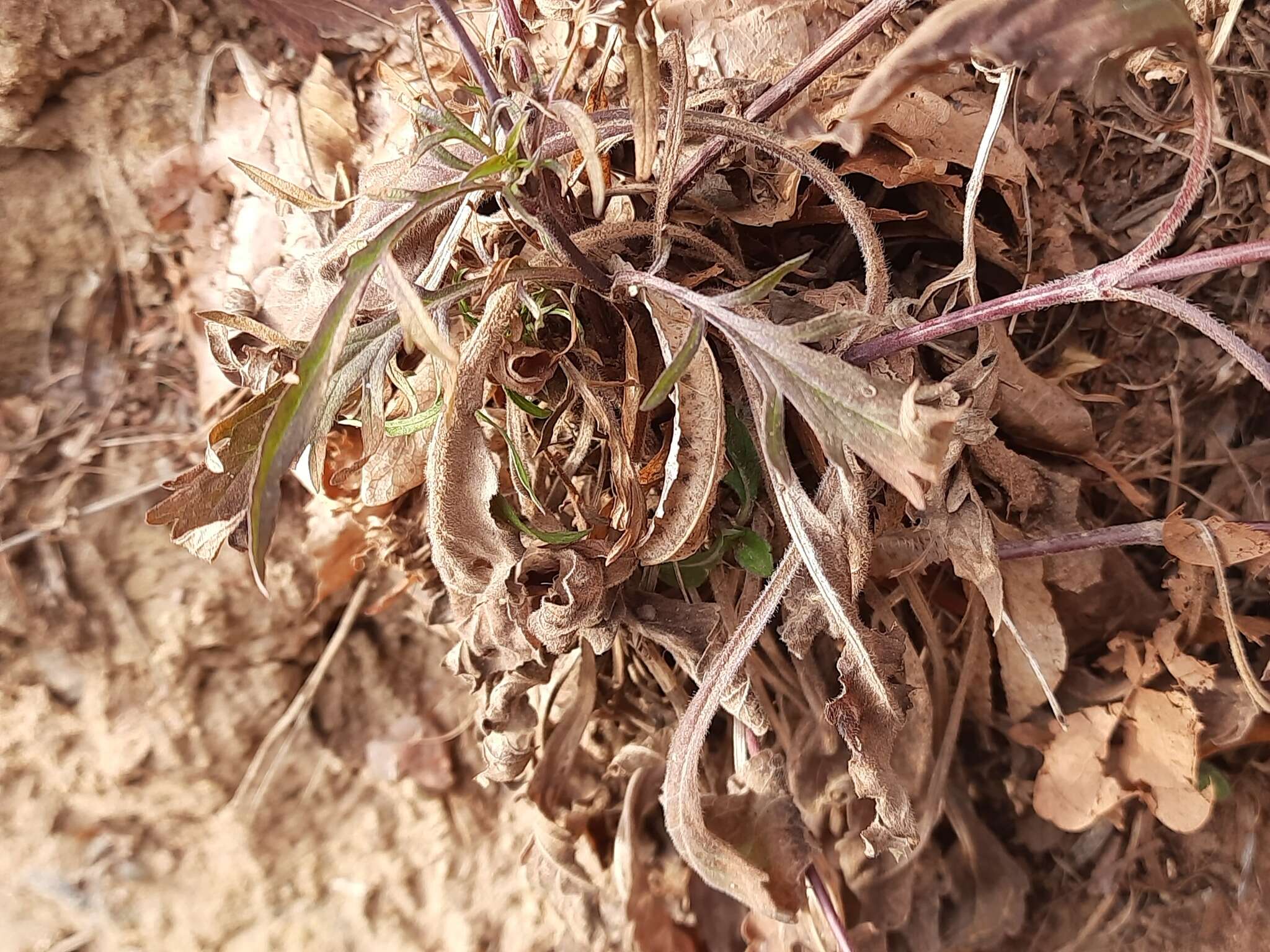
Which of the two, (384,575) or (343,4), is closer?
(343,4)

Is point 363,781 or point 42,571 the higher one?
point 42,571

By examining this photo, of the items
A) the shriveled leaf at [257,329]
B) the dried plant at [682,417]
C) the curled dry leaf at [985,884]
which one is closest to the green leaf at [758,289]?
the dried plant at [682,417]

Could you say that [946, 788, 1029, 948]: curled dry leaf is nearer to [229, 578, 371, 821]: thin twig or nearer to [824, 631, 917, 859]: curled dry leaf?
[824, 631, 917, 859]: curled dry leaf

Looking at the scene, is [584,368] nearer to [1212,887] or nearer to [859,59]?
[859,59]

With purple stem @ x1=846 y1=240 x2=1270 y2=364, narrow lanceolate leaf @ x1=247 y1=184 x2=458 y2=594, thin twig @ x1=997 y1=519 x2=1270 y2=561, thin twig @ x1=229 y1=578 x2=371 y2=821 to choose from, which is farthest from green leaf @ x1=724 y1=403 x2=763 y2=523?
thin twig @ x1=229 y1=578 x2=371 y2=821

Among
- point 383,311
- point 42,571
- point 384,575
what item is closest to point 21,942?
point 42,571

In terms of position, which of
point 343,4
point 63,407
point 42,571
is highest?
point 343,4
